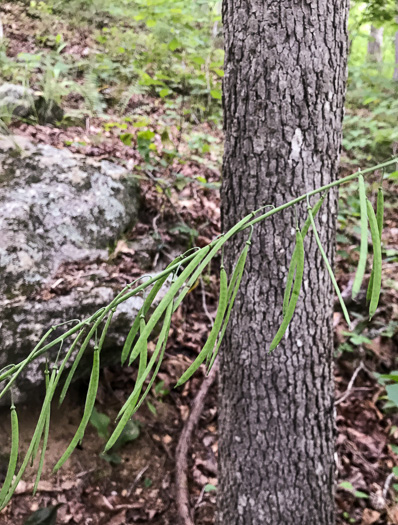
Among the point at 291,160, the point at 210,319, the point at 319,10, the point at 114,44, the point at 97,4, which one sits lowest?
the point at 210,319

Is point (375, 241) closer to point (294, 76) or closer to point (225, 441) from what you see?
point (294, 76)

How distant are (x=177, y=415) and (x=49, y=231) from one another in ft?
4.84

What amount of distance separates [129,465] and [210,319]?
1088 mm

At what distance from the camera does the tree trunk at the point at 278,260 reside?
1425 millimetres

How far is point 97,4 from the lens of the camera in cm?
633

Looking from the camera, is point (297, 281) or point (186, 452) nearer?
point (297, 281)

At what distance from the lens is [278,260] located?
4.99 feet

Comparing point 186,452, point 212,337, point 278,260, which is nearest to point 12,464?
point 212,337

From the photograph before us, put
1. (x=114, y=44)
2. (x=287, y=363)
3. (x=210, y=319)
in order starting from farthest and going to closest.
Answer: (x=114, y=44) → (x=210, y=319) → (x=287, y=363)

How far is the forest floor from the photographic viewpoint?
220 cm

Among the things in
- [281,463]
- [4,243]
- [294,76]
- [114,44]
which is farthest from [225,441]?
[114,44]

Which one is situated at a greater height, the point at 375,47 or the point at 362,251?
the point at 375,47

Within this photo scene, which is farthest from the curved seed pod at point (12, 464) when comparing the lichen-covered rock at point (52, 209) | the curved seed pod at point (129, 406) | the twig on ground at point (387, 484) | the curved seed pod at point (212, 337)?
the twig on ground at point (387, 484)

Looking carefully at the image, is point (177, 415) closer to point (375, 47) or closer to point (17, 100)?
point (17, 100)
